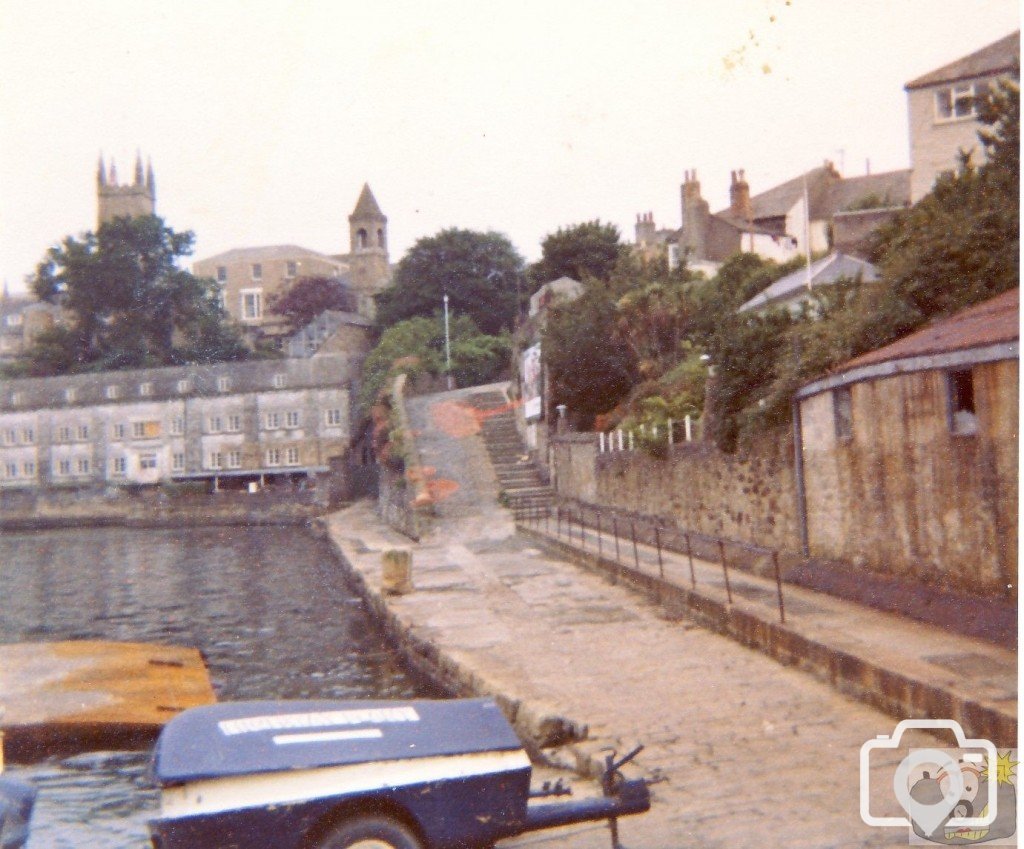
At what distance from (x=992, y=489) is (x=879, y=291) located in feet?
13.4

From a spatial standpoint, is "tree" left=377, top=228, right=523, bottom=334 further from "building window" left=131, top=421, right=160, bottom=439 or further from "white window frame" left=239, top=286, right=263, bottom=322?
"building window" left=131, top=421, right=160, bottom=439

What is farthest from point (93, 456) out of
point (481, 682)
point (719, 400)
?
point (481, 682)

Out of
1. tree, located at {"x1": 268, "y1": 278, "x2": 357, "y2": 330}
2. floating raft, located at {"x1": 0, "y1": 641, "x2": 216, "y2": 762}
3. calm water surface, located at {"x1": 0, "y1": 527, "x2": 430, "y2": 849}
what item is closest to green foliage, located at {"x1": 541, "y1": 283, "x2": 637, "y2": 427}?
calm water surface, located at {"x1": 0, "y1": 527, "x2": 430, "y2": 849}

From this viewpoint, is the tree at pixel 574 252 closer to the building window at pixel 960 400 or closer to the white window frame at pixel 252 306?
the white window frame at pixel 252 306

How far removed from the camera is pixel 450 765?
221 inches

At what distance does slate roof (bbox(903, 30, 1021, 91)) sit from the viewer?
963cm

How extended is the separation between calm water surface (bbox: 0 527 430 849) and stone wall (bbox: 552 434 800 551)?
5.54m

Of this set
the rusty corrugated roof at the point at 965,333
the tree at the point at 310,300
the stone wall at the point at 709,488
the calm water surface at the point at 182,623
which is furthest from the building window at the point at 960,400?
the tree at the point at 310,300

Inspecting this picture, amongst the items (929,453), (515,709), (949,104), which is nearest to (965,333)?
(929,453)

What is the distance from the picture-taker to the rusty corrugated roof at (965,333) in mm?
9196

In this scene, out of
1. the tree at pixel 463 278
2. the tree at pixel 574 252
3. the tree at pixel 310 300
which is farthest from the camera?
the tree at pixel 310 300

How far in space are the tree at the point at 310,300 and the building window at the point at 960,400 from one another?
53.1 metres

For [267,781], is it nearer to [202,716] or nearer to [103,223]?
[202,716]

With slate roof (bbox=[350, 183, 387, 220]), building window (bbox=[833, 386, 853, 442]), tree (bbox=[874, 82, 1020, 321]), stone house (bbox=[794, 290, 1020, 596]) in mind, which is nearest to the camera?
stone house (bbox=[794, 290, 1020, 596])
